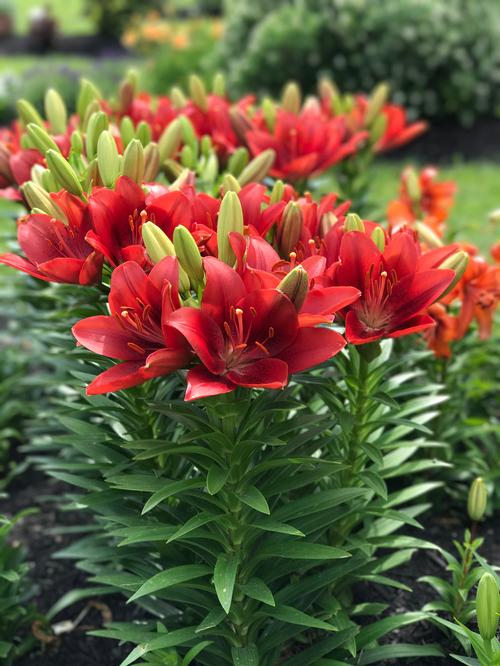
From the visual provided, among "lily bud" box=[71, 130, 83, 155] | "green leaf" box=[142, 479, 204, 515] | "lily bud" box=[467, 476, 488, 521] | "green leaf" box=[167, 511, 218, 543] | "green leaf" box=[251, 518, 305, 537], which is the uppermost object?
"lily bud" box=[71, 130, 83, 155]

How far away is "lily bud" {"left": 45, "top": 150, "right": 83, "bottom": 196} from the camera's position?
5.72 feet

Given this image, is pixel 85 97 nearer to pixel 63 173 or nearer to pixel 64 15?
pixel 63 173

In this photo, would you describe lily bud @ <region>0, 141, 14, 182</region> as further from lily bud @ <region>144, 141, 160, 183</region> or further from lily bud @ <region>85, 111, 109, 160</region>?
lily bud @ <region>144, 141, 160, 183</region>

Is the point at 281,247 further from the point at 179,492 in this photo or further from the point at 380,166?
the point at 380,166

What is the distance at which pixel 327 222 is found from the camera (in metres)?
1.84

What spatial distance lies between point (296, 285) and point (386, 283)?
0.29 meters

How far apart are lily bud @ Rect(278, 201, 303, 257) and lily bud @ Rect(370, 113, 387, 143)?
1.51 metres

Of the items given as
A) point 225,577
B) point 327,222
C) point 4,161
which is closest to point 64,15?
point 4,161

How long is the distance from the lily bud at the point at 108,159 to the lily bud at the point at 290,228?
39cm

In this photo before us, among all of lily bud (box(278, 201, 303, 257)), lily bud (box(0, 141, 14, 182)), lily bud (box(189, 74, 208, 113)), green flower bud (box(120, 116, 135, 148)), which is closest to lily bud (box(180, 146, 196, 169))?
green flower bud (box(120, 116, 135, 148))

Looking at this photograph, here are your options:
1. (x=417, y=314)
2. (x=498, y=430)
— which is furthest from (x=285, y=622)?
(x=498, y=430)

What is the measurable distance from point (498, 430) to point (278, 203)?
130cm

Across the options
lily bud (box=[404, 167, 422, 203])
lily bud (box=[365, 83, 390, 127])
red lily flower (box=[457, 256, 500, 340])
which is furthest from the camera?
lily bud (box=[365, 83, 390, 127])

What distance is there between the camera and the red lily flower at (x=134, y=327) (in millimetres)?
1423
